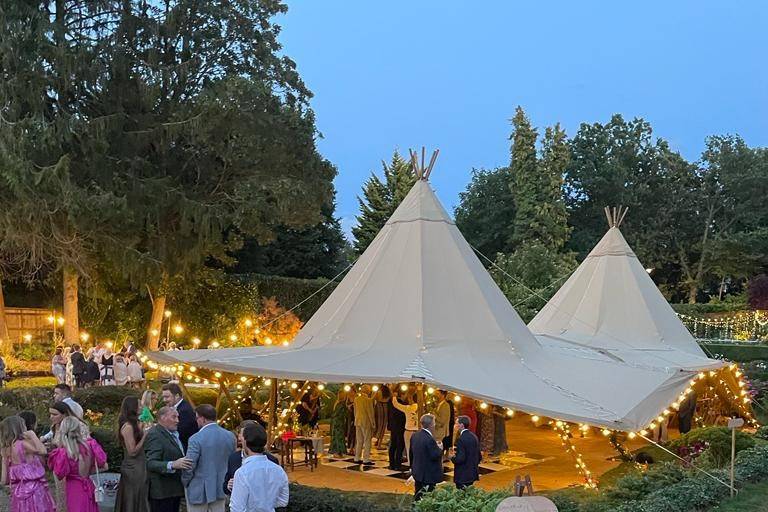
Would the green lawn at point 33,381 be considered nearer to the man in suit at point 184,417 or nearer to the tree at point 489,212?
the man in suit at point 184,417

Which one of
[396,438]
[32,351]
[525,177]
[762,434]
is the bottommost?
[762,434]

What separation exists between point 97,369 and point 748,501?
1327 centimetres

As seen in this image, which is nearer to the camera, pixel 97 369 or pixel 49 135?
pixel 97 369

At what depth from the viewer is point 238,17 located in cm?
2153

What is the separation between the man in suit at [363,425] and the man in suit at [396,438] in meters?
0.39

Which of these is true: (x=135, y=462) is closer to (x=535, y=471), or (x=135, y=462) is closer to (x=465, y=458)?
(x=465, y=458)

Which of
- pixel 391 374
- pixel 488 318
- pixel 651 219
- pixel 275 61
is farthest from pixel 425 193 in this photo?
pixel 651 219

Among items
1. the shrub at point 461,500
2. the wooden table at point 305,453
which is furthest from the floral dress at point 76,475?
the wooden table at point 305,453

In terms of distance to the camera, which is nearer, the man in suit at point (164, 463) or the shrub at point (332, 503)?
the man in suit at point (164, 463)

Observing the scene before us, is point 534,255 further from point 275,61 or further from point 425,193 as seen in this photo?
point 425,193

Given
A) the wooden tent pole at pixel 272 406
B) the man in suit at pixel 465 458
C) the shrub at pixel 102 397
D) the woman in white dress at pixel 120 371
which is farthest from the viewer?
the woman in white dress at pixel 120 371

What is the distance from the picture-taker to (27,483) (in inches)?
236

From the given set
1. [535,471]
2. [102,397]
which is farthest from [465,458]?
[102,397]

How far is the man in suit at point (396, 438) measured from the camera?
1088 cm
